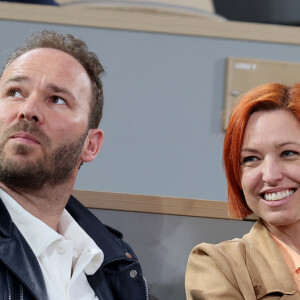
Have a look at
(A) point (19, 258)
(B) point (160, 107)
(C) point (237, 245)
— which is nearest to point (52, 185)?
(A) point (19, 258)

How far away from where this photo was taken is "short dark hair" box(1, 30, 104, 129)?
1543 mm

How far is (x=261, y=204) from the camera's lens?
1421mm

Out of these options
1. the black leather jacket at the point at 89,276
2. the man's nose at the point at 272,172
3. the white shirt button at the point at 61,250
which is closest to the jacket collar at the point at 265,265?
the man's nose at the point at 272,172

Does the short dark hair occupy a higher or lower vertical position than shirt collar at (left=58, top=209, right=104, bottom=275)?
higher

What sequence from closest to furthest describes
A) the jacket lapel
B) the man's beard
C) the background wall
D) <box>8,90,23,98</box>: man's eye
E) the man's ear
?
the jacket lapel, the man's beard, <box>8,90,23,98</box>: man's eye, the man's ear, the background wall

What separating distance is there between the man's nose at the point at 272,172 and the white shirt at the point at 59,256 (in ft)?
1.27

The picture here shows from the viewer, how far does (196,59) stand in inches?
78.8

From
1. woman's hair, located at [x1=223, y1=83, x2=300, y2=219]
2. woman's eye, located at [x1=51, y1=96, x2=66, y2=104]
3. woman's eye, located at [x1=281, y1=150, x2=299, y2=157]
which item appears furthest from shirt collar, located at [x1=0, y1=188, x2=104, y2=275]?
woman's eye, located at [x1=281, y1=150, x2=299, y2=157]

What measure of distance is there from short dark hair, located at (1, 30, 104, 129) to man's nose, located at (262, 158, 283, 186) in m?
0.41

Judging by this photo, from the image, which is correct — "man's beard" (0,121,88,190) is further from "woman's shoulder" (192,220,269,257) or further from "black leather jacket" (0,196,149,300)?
"woman's shoulder" (192,220,269,257)

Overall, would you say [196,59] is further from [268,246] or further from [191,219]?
[268,246]

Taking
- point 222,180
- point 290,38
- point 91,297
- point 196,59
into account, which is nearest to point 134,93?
point 196,59

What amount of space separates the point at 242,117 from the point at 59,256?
20.0 inches

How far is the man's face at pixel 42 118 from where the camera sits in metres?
1.32
